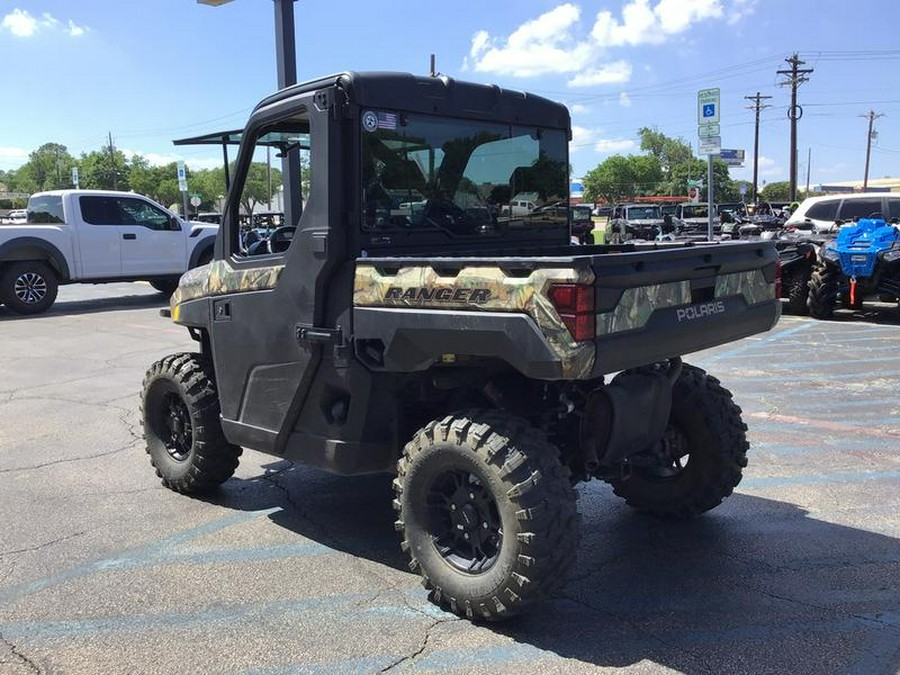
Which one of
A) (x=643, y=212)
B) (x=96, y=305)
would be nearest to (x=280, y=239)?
(x=96, y=305)

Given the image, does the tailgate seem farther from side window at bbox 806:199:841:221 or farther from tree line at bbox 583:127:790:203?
tree line at bbox 583:127:790:203

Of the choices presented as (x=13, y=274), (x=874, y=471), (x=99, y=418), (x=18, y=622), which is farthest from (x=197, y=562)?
(x=13, y=274)

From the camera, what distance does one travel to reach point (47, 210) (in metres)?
14.3

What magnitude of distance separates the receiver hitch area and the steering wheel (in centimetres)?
174

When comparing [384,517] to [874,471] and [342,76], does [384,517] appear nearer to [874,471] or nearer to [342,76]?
[342,76]

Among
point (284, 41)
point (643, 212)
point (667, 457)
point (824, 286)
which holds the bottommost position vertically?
point (667, 457)

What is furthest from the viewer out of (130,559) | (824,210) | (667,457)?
(824,210)

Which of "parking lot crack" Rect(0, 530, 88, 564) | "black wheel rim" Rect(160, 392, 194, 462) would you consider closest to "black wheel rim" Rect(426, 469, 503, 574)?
"black wheel rim" Rect(160, 392, 194, 462)

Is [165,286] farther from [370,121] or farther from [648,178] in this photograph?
[648,178]

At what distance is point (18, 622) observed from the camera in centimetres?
335

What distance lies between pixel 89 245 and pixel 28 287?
129 cm

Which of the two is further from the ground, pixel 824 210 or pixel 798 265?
pixel 824 210

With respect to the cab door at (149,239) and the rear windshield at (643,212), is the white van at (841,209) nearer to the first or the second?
the cab door at (149,239)

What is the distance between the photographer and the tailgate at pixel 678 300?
9.53ft
